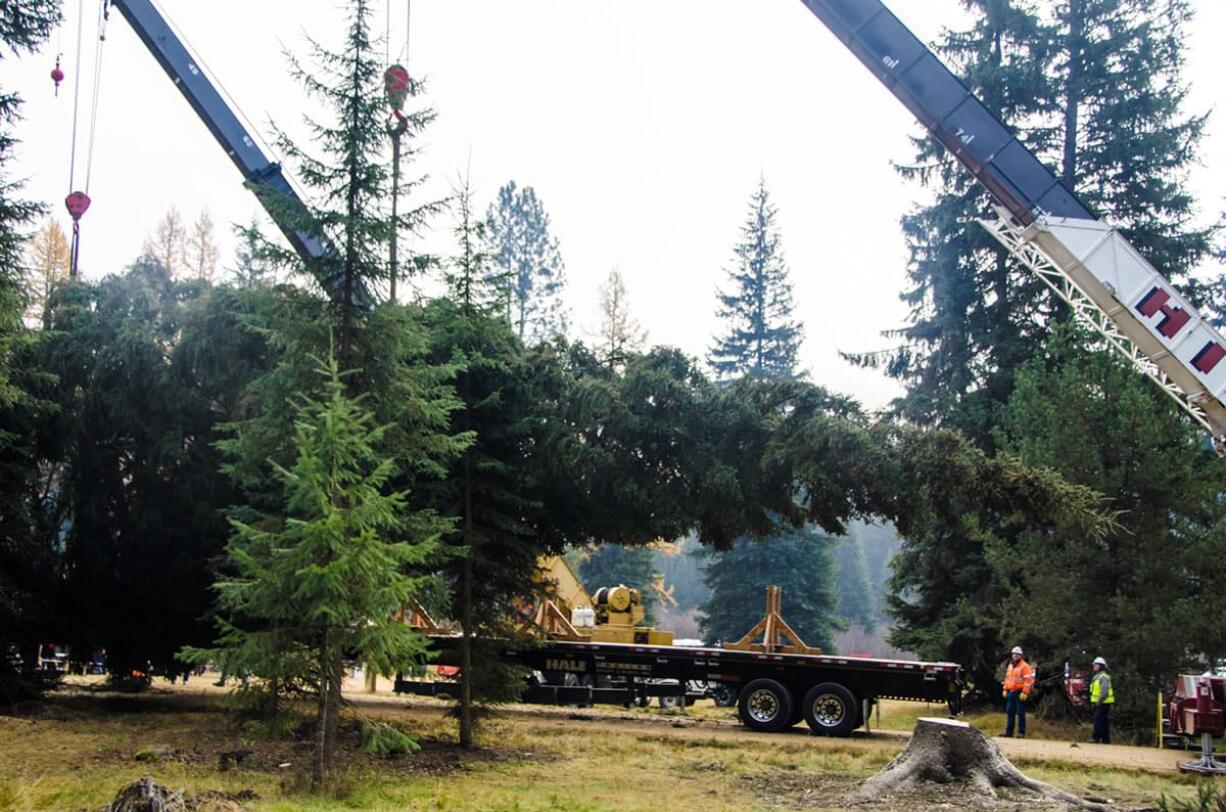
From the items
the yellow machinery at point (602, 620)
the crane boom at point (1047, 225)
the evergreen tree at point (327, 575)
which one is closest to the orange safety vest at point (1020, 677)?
the crane boom at point (1047, 225)

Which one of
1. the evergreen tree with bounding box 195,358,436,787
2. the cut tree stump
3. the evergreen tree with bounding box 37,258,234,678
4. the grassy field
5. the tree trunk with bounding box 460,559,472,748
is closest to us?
the evergreen tree with bounding box 195,358,436,787

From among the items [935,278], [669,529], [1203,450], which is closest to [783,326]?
[935,278]

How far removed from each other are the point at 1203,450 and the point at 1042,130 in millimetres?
10882

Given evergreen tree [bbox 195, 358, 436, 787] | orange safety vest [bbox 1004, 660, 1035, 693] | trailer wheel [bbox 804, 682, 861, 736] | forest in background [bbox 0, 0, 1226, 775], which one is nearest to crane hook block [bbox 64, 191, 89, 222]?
forest in background [bbox 0, 0, 1226, 775]

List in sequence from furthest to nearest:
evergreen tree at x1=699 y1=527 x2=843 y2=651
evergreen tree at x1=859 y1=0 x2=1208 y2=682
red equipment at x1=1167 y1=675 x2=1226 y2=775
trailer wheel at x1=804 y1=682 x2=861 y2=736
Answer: evergreen tree at x1=699 y1=527 x2=843 y2=651 → evergreen tree at x1=859 y1=0 x2=1208 y2=682 → trailer wheel at x1=804 y1=682 x2=861 y2=736 → red equipment at x1=1167 y1=675 x2=1226 y2=775

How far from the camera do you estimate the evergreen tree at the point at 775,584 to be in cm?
4428

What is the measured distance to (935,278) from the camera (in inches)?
1151

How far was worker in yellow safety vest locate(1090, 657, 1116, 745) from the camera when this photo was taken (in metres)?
18.5

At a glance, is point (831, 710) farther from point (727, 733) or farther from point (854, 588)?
point (854, 588)

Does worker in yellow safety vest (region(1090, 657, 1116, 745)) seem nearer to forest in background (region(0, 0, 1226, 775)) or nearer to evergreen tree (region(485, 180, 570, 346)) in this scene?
forest in background (region(0, 0, 1226, 775))

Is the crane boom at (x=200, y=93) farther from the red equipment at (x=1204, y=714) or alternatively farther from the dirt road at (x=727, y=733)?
the red equipment at (x=1204, y=714)

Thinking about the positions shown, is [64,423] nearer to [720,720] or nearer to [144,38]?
[144,38]

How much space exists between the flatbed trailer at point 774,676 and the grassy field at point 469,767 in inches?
28.7

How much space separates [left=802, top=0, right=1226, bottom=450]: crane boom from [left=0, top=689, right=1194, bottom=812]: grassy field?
734 centimetres
